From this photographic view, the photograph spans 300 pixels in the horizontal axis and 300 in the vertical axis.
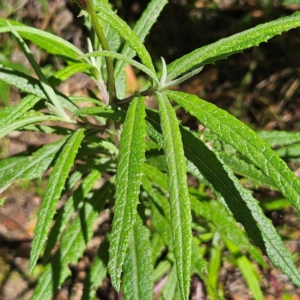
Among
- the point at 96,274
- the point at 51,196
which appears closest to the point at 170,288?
the point at 96,274

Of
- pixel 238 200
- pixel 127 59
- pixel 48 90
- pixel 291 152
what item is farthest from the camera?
pixel 291 152

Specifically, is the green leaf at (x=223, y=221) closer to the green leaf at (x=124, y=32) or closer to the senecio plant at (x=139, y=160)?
the senecio plant at (x=139, y=160)

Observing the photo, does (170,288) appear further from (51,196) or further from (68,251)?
(51,196)

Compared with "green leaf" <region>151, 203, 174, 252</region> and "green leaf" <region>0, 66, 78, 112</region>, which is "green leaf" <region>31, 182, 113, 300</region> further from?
"green leaf" <region>0, 66, 78, 112</region>

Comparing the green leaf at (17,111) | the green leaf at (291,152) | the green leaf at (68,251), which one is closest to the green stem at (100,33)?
the green leaf at (17,111)

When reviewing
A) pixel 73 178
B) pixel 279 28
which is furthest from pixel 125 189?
pixel 73 178

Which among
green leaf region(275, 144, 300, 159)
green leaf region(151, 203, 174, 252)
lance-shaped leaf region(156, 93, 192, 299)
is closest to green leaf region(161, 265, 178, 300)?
green leaf region(151, 203, 174, 252)

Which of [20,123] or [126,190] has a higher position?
[20,123]
